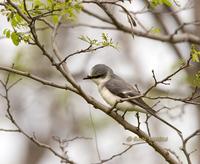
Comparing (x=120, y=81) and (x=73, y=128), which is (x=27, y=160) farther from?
(x=120, y=81)

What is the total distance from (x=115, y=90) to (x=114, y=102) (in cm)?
23

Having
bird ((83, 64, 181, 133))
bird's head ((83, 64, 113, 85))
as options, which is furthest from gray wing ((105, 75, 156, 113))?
bird's head ((83, 64, 113, 85))

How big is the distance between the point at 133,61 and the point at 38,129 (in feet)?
8.26

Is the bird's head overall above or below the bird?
above

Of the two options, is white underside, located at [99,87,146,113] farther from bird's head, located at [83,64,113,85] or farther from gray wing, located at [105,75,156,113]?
bird's head, located at [83,64,113,85]

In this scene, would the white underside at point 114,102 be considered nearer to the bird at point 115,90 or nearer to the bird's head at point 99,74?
the bird at point 115,90

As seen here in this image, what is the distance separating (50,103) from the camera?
43.7 feet

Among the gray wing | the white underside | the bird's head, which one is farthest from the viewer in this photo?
the bird's head

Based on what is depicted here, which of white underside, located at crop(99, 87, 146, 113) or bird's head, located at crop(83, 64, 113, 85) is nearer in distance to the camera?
white underside, located at crop(99, 87, 146, 113)

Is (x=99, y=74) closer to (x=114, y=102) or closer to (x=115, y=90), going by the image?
(x=115, y=90)

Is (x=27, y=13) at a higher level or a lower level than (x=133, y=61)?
lower

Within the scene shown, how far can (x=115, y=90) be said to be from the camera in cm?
670

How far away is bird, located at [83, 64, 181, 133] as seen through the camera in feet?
20.3

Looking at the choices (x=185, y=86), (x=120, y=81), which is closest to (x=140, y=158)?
(x=185, y=86)
